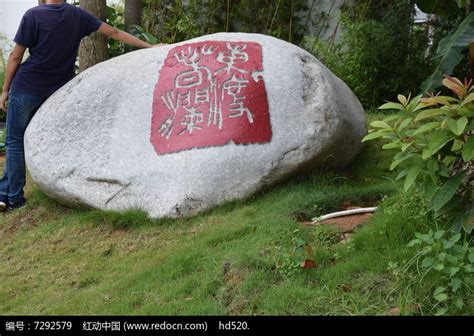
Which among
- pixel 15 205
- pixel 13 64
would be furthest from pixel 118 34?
pixel 15 205

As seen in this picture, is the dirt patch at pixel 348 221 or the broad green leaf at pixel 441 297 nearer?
the broad green leaf at pixel 441 297

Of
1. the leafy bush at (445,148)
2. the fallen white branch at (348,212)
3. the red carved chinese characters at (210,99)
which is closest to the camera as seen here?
the leafy bush at (445,148)

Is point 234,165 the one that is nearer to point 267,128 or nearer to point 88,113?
point 267,128

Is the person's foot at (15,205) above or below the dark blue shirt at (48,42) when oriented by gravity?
below

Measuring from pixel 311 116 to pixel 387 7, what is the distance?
161 inches

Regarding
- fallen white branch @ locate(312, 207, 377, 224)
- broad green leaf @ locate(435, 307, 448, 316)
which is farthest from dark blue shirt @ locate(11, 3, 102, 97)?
broad green leaf @ locate(435, 307, 448, 316)

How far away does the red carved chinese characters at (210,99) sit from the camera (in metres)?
4.88

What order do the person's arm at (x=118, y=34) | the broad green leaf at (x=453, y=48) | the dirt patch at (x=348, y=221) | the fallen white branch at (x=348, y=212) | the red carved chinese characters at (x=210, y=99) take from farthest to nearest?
the person's arm at (x=118, y=34) < the red carved chinese characters at (x=210, y=99) < the fallen white branch at (x=348, y=212) < the dirt patch at (x=348, y=221) < the broad green leaf at (x=453, y=48)

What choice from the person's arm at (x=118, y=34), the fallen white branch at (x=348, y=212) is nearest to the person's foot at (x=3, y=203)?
the person's arm at (x=118, y=34)

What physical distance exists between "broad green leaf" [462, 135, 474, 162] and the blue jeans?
146 inches

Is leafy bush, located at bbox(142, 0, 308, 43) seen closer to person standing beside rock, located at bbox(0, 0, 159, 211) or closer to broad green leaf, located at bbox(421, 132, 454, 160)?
person standing beside rock, located at bbox(0, 0, 159, 211)

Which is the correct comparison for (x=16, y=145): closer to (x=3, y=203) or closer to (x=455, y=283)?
(x=3, y=203)

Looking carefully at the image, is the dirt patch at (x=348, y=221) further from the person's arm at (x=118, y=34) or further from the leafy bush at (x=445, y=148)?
the person's arm at (x=118, y=34)

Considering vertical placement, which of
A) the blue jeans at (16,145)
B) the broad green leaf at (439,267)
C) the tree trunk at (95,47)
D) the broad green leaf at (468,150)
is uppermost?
the broad green leaf at (468,150)
